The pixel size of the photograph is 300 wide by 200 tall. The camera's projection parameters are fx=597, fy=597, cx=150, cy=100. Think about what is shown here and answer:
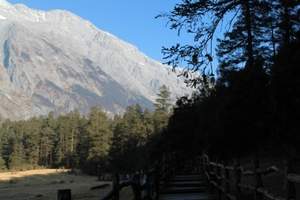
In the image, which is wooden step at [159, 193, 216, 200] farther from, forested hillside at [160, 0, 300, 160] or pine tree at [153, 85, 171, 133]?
pine tree at [153, 85, 171, 133]

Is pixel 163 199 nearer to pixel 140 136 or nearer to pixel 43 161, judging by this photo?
pixel 140 136

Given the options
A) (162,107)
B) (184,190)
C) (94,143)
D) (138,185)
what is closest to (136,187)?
(138,185)

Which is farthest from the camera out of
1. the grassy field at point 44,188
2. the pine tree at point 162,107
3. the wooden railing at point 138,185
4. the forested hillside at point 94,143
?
the pine tree at point 162,107

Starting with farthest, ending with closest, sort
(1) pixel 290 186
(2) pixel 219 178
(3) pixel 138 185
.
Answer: (2) pixel 219 178 < (3) pixel 138 185 < (1) pixel 290 186

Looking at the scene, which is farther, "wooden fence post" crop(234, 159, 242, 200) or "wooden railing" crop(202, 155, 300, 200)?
"wooden fence post" crop(234, 159, 242, 200)

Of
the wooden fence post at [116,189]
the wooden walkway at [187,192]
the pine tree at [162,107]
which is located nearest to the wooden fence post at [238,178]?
the wooden fence post at [116,189]

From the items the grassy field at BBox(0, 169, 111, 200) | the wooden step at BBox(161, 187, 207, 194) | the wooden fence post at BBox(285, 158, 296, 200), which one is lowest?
the wooden fence post at BBox(285, 158, 296, 200)

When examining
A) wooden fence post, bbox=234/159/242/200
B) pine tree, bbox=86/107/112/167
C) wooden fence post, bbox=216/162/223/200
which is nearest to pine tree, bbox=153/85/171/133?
pine tree, bbox=86/107/112/167

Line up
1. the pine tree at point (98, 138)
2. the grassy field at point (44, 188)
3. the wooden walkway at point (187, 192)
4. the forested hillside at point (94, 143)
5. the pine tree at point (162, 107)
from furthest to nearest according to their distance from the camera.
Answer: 1. the pine tree at point (98, 138)
2. the pine tree at point (162, 107)
3. the forested hillside at point (94, 143)
4. the grassy field at point (44, 188)
5. the wooden walkway at point (187, 192)

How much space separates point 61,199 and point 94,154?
137715 mm

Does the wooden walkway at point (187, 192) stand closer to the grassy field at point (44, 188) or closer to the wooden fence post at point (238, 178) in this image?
the wooden fence post at point (238, 178)

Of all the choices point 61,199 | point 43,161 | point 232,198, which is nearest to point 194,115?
point 232,198

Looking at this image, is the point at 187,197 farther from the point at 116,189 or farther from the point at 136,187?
the point at 116,189

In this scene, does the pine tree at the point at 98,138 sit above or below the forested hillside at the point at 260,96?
above
